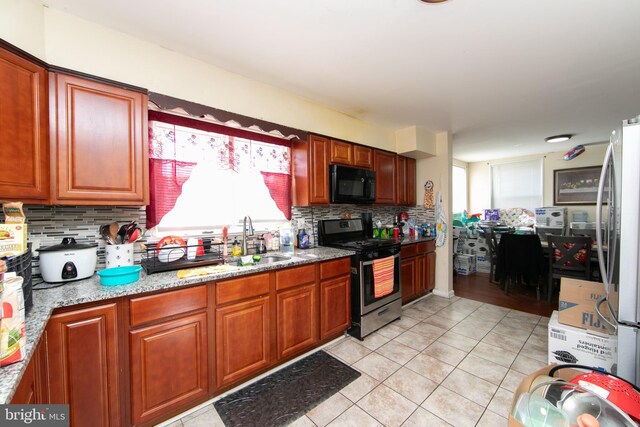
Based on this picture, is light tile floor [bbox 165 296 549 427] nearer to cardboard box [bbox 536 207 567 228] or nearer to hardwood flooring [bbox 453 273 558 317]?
hardwood flooring [bbox 453 273 558 317]

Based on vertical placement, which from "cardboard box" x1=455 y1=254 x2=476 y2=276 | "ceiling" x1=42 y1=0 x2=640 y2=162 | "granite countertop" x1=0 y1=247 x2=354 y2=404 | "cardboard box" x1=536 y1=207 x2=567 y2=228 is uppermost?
"ceiling" x1=42 y1=0 x2=640 y2=162

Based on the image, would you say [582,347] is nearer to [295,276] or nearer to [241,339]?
[295,276]

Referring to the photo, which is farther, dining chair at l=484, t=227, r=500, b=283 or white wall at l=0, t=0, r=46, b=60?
dining chair at l=484, t=227, r=500, b=283

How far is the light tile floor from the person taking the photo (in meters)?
1.59

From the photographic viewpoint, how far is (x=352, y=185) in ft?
9.91

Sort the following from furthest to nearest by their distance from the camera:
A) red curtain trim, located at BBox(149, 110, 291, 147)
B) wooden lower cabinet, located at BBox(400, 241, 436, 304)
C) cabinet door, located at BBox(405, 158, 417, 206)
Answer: cabinet door, located at BBox(405, 158, 417, 206), wooden lower cabinet, located at BBox(400, 241, 436, 304), red curtain trim, located at BBox(149, 110, 291, 147)

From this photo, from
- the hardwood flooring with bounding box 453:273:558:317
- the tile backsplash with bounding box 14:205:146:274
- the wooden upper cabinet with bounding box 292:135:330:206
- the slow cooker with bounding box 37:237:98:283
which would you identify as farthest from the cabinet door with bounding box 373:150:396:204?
the slow cooker with bounding box 37:237:98:283

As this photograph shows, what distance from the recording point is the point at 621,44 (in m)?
1.83

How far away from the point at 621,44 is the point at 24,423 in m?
3.70

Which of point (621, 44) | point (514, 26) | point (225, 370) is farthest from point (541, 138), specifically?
point (225, 370)

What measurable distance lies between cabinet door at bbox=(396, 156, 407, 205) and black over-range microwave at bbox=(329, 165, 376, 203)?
644 mm

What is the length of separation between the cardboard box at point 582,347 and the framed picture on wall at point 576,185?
4.93 meters

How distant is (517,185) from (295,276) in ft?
20.4

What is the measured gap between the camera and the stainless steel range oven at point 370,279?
2.53 metres
